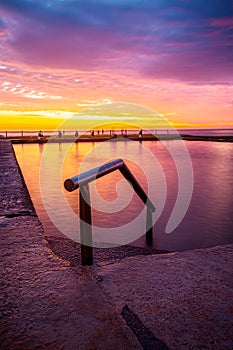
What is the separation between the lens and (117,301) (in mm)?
2111

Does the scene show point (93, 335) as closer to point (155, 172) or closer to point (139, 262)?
point (139, 262)

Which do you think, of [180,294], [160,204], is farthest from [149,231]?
[180,294]

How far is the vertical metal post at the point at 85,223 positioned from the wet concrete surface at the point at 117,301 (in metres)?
0.22

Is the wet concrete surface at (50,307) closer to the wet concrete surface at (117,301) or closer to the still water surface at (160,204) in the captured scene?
the wet concrete surface at (117,301)

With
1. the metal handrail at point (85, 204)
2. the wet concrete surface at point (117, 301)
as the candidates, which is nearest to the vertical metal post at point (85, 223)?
the metal handrail at point (85, 204)

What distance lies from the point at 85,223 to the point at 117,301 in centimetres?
103

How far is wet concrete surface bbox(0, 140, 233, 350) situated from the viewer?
1.72 meters

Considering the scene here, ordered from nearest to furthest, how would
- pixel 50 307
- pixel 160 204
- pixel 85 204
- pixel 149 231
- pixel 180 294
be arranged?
pixel 50 307 < pixel 180 294 < pixel 85 204 < pixel 149 231 < pixel 160 204

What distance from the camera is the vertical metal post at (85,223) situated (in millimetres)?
2820

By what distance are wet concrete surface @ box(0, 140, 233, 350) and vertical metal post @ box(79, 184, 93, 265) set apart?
0.71 feet

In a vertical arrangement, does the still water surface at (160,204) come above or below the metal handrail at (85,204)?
below

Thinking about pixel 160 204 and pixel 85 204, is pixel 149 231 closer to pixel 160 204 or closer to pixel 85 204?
pixel 85 204

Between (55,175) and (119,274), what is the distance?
1267 centimetres

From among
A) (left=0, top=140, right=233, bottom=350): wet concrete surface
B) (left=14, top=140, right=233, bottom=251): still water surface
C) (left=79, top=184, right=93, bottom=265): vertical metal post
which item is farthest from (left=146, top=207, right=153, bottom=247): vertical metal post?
(left=79, top=184, right=93, bottom=265): vertical metal post
